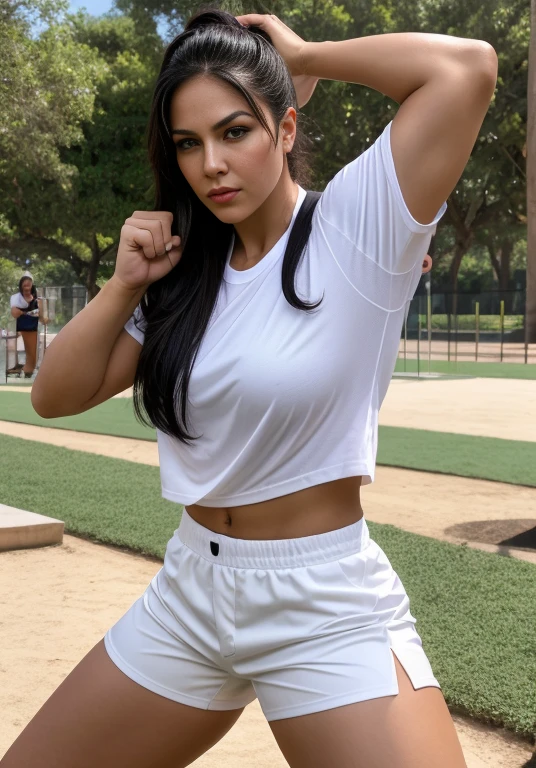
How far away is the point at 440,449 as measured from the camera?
1066 centimetres

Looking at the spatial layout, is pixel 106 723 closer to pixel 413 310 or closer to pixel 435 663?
pixel 435 663

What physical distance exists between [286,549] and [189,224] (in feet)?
2.26

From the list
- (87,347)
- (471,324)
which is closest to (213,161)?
(87,347)

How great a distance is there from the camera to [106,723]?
1826 millimetres

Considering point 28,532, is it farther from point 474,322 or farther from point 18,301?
point 474,322

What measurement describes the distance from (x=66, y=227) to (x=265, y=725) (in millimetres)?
28600

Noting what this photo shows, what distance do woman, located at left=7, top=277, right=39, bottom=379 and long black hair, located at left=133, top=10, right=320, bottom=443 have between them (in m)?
17.2

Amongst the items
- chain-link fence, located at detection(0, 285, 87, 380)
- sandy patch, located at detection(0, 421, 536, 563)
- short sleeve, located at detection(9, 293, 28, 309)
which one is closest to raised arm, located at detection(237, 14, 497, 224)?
sandy patch, located at detection(0, 421, 536, 563)

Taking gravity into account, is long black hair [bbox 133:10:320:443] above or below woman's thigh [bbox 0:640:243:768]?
above

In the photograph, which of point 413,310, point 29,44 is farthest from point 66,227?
point 413,310

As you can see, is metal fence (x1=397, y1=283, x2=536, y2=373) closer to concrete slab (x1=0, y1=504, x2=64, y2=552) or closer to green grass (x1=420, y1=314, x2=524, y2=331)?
green grass (x1=420, y1=314, x2=524, y2=331)

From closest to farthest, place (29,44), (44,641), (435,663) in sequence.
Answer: (435,663), (44,641), (29,44)

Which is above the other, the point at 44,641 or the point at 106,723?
the point at 106,723

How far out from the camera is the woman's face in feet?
5.98
